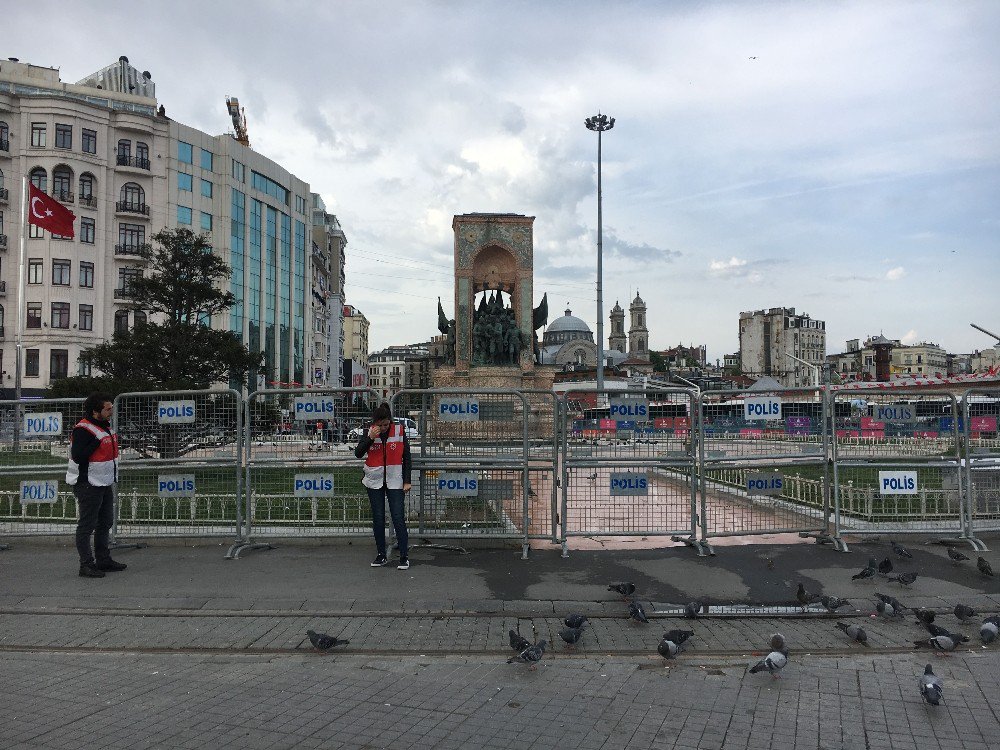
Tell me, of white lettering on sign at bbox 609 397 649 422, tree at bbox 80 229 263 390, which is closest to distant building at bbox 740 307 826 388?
tree at bbox 80 229 263 390

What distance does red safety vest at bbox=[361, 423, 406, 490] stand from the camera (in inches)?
303

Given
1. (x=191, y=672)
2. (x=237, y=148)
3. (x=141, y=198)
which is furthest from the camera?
(x=237, y=148)

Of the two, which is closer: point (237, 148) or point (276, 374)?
point (237, 148)

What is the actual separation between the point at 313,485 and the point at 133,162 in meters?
46.9

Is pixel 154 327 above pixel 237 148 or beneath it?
beneath

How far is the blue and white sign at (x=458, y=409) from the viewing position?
841 cm

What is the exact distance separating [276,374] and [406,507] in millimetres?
52734

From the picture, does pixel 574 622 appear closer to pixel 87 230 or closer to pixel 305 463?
pixel 305 463

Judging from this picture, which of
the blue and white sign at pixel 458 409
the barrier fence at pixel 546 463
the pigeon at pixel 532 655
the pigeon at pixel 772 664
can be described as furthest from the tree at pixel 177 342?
the pigeon at pixel 772 664

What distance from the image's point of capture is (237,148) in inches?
2093

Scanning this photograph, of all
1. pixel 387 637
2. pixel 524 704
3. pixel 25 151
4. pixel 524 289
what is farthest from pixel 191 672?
pixel 25 151

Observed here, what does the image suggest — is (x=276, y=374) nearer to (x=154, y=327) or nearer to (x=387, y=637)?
(x=154, y=327)

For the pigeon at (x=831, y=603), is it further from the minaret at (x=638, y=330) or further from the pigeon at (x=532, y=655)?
the minaret at (x=638, y=330)

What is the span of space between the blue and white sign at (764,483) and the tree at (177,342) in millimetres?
17266
